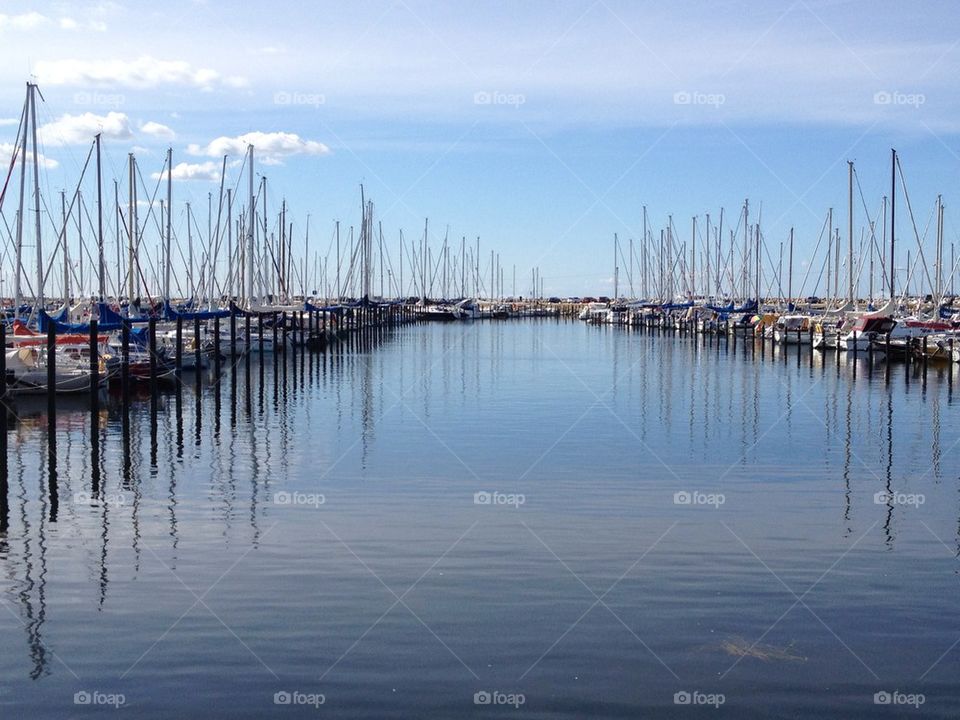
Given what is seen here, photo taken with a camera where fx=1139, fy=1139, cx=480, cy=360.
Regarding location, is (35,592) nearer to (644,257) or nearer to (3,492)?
(3,492)

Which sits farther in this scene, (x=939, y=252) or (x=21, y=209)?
(x=939, y=252)

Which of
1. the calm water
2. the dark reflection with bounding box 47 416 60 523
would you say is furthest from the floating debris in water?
the dark reflection with bounding box 47 416 60 523

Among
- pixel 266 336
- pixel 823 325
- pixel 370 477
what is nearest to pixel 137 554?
pixel 370 477

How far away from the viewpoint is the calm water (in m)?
13.2

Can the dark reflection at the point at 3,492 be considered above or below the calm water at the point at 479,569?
above

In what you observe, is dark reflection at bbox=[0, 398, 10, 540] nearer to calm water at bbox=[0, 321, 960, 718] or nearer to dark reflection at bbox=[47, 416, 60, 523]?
calm water at bbox=[0, 321, 960, 718]

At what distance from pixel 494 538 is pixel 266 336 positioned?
58932mm

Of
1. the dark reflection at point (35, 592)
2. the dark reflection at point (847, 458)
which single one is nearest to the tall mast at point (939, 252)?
the dark reflection at point (847, 458)

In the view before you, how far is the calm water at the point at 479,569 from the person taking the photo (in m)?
13.2

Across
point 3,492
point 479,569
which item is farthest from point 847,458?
point 3,492

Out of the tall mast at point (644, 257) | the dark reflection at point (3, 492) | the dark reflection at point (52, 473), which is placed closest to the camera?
the dark reflection at point (3, 492)

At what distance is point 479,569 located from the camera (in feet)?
60.2

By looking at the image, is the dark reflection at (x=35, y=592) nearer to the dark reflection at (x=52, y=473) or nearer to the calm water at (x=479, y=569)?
the calm water at (x=479, y=569)

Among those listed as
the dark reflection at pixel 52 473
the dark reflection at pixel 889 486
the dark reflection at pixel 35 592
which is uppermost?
the dark reflection at pixel 52 473
